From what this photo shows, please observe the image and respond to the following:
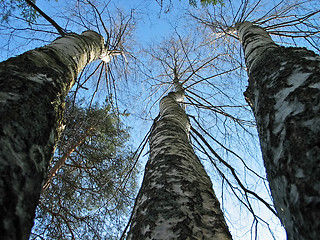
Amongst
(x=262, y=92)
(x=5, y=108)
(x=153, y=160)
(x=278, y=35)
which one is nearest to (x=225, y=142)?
(x=278, y=35)

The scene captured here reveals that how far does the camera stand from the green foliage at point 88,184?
4.14 meters

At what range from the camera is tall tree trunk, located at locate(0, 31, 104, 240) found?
1.78 feet

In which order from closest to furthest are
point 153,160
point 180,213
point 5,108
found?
point 5,108, point 180,213, point 153,160

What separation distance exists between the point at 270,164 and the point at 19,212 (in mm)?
886

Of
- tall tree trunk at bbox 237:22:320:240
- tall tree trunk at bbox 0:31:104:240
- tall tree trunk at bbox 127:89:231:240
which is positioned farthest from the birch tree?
tall tree trunk at bbox 0:31:104:240

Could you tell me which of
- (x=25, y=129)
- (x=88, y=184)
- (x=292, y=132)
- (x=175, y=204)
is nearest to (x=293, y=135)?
(x=292, y=132)

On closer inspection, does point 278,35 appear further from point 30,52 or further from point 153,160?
point 30,52

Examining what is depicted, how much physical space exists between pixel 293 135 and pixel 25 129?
3.17ft

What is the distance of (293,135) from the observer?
0.71 meters

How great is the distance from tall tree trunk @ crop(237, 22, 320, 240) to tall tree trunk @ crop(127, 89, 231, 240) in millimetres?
396

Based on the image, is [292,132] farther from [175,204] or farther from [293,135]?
[175,204]

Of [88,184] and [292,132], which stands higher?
[88,184]

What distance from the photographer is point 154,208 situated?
1.09 metres

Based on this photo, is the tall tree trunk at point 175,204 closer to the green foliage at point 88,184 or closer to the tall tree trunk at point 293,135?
the tall tree trunk at point 293,135
